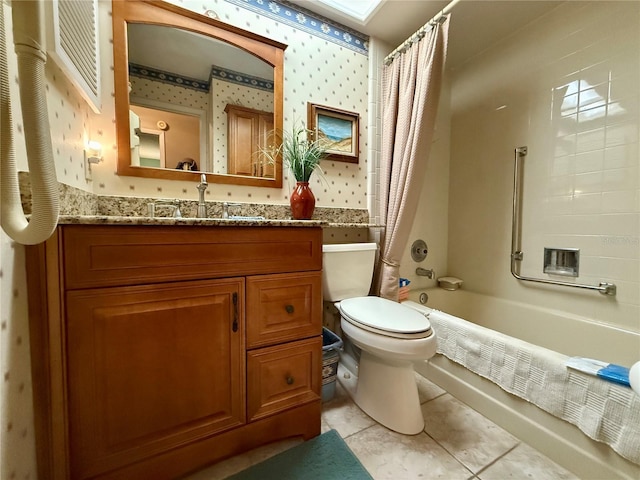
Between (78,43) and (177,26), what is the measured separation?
0.56 meters

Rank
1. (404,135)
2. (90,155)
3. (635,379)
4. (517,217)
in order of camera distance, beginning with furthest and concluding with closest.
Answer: (517,217), (404,135), (90,155), (635,379)

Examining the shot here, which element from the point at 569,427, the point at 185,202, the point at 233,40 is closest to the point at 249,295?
the point at 185,202

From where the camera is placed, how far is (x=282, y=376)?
3.02 ft

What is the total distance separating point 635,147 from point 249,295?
1.95 metres

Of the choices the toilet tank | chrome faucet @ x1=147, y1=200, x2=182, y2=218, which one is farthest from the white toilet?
chrome faucet @ x1=147, y1=200, x2=182, y2=218

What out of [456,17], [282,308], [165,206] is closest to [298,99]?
[165,206]

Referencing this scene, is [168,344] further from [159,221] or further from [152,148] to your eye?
[152,148]

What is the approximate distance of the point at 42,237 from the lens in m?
0.43

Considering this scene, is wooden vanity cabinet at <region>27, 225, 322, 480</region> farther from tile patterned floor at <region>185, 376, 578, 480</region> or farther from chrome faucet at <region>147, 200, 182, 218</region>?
chrome faucet at <region>147, 200, 182, 218</region>

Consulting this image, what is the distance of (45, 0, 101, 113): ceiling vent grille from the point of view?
67 cm

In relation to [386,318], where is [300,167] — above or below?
above

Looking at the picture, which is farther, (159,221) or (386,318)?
(386,318)

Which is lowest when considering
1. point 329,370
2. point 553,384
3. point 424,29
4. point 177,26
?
point 329,370

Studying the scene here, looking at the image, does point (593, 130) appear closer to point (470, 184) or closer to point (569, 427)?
point (470, 184)
